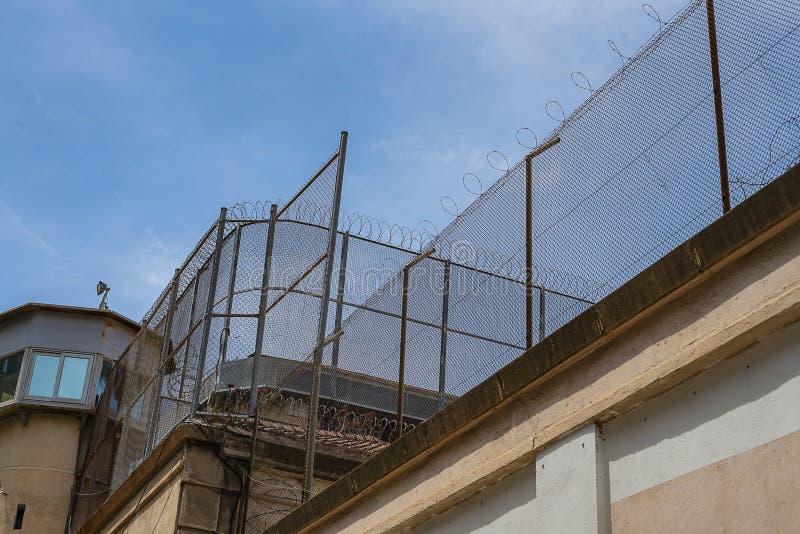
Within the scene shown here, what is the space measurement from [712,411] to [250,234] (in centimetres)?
804

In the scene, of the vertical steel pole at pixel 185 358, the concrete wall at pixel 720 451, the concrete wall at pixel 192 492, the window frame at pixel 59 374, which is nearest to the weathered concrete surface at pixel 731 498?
the concrete wall at pixel 720 451

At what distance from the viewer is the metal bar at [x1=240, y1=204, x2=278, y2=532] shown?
1171 centimetres

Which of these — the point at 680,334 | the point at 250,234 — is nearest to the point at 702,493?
the point at 680,334

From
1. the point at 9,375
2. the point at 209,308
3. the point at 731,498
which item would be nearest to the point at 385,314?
the point at 209,308

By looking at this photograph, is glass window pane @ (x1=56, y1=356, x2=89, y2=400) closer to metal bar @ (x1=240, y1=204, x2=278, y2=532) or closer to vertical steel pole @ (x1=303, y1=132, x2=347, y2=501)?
metal bar @ (x1=240, y1=204, x2=278, y2=532)

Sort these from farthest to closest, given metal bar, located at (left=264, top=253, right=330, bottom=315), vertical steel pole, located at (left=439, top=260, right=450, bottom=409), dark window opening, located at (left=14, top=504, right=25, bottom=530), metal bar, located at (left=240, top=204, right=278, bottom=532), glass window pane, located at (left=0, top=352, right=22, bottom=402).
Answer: glass window pane, located at (left=0, top=352, right=22, bottom=402), dark window opening, located at (left=14, top=504, right=25, bottom=530), metal bar, located at (left=264, top=253, right=330, bottom=315), metal bar, located at (left=240, top=204, right=278, bottom=532), vertical steel pole, located at (left=439, top=260, right=450, bottom=409)

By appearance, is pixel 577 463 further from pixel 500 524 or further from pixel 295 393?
pixel 295 393

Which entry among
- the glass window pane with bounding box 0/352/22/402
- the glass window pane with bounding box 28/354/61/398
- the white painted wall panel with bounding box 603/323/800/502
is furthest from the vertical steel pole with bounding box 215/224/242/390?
the glass window pane with bounding box 0/352/22/402

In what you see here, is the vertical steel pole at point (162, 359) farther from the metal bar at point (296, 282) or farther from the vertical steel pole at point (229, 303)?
the metal bar at point (296, 282)

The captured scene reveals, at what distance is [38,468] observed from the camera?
19766 mm

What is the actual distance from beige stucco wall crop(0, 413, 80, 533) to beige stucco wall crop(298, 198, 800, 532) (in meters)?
12.6

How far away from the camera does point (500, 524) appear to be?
6.89 meters

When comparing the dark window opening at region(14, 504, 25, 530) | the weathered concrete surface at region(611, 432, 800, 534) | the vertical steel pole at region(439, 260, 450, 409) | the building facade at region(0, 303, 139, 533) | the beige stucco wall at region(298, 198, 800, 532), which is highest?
the building facade at region(0, 303, 139, 533)

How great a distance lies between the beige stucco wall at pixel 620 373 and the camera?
17.5ft
